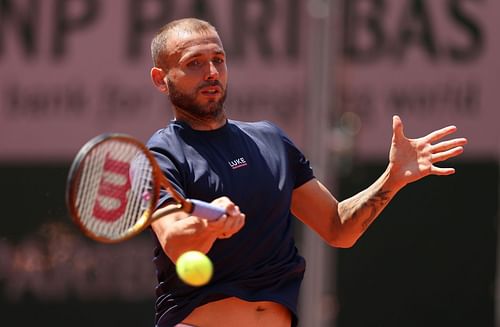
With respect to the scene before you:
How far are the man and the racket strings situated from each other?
116 mm

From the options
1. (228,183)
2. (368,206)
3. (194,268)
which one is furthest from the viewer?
(368,206)

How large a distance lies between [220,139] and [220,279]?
58 centimetres

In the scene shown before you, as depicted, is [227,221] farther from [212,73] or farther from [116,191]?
[212,73]

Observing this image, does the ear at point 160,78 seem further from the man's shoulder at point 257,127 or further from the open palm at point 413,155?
the open palm at point 413,155

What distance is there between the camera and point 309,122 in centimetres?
934

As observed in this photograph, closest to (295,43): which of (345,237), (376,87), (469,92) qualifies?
(376,87)

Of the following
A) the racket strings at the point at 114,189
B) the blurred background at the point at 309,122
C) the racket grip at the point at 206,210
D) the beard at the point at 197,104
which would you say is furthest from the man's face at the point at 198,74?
the blurred background at the point at 309,122

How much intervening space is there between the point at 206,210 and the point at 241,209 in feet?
1.52

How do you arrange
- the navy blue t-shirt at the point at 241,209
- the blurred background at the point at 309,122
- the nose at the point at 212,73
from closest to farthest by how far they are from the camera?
the navy blue t-shirt at the point at 241,209, the nose at the point at 212,73, the blurred background at the point at 309,122

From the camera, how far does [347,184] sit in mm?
9430

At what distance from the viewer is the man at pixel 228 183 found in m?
4.71

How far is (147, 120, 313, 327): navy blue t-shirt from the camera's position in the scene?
185 inches

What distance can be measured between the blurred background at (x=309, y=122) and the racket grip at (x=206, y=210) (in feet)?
16.3

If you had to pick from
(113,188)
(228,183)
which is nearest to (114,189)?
(113,188)
